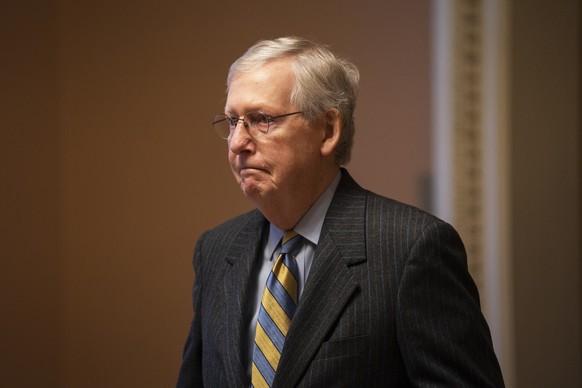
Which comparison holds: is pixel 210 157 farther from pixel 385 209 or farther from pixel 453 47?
pixel 385 209

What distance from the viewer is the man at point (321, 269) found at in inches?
46.3

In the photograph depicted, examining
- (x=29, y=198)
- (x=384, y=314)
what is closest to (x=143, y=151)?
(x=29, y=198)

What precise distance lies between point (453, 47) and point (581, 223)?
0.70 m

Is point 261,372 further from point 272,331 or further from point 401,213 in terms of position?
point 401,213

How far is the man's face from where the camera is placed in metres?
1.28

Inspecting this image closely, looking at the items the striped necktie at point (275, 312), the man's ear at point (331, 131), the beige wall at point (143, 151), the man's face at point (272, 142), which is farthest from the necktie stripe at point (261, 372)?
the beige wall at point (143, 151)

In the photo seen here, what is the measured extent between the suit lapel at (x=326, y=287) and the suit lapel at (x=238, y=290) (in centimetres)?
13

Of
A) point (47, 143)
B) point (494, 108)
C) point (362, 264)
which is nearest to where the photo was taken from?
point (362, 264)

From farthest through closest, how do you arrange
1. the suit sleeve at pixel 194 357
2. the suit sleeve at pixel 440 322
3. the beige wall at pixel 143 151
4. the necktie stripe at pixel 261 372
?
the beige wall at pixel 143 151
the suit sleeve at pixel 194 357
the necktie stripe at pixel 261 372
the suit sleeve at pixel 440 322

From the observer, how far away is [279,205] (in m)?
1.32

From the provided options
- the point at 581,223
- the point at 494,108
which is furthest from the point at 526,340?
the point at 494,108

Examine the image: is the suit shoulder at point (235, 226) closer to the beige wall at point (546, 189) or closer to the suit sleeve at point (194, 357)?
the suit sleeve at point (194, 357)

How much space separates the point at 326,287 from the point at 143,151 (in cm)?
119

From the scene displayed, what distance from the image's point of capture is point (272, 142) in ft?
4.19
